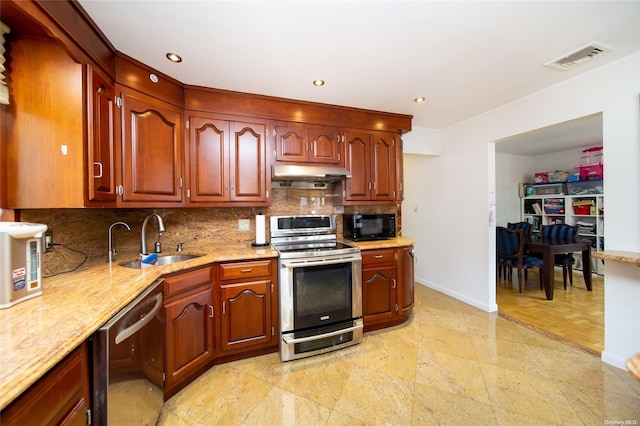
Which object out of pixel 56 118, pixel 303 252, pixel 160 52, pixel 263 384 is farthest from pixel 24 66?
pixel 263 384

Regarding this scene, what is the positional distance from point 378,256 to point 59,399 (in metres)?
2.25

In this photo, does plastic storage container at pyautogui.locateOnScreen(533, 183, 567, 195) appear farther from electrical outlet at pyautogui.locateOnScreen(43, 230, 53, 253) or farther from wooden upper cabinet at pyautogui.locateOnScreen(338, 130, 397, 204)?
electrical outlet at pyautogui.locateOnScreen(43, 230, 53, 253)

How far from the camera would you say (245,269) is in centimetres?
204

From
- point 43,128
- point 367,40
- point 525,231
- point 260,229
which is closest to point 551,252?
point 525,231

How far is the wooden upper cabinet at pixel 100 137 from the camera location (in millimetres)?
1412

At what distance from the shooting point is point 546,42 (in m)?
1.68

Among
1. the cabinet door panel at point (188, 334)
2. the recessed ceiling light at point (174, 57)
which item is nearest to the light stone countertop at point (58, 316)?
the cabinet door panel at point (188, 334)

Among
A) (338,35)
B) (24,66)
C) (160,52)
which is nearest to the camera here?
(24,66)

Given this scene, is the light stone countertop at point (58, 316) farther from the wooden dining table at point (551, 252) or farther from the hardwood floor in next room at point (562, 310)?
the wooden dining table at point (551, 252)

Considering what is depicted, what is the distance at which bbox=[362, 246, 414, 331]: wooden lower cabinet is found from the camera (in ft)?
8.09

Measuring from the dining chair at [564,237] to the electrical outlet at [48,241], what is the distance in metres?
5.47

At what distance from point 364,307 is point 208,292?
1464mm

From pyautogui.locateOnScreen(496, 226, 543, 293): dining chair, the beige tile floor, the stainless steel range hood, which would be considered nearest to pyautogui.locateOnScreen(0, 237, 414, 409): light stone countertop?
the beige tile floor

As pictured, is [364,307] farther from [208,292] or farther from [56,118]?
[56,118]
